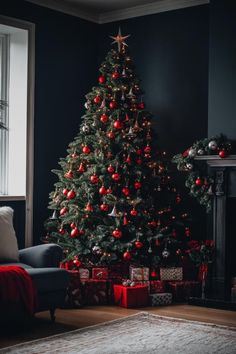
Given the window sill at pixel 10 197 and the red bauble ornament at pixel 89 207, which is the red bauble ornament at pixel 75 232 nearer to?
the red bauble ornament at pixel 89 207

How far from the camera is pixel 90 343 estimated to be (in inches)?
186

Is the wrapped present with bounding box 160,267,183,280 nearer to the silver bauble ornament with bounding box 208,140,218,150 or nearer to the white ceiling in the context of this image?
the silver bauble ornament with bounding box 208,140,218,150

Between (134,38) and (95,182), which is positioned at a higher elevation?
(134,38)

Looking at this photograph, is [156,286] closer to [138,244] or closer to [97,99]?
[138,244]

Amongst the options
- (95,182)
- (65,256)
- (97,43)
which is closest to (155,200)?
(95,182)

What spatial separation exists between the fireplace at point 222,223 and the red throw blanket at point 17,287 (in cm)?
190

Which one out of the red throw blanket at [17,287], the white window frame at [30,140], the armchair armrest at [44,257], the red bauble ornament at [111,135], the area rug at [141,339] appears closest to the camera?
the area rug at [141,339]

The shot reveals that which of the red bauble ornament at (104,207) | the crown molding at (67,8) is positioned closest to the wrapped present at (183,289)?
the red bauble ornament at (104,207)

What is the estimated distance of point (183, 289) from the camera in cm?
656

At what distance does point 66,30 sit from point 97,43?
56cm

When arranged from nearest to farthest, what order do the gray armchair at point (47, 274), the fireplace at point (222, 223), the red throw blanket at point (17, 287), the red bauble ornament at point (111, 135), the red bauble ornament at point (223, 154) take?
the red throw blanket at point (17, 287)
the gray armchair at point (47, 274)
the red bauble ornament at point (223, 154)
the fireplace at point (222, 223)
the red bauble ornament at point (111, 135)

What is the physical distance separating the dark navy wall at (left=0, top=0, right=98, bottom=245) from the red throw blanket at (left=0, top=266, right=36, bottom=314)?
1883mm

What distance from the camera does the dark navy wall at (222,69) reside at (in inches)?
250

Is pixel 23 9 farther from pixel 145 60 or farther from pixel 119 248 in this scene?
pixel 119 248
